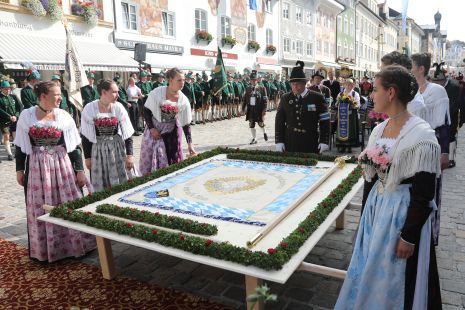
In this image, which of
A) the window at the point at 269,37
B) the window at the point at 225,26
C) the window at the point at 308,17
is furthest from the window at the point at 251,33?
the window at the point at 308,17

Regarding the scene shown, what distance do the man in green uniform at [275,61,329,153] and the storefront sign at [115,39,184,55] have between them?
13.0 meters

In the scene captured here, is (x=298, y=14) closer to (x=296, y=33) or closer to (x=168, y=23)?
(x=296, y=33)

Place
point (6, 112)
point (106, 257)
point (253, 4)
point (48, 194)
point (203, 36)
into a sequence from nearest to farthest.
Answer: point (106, 257), point (48, 194), point (6, 112), point (203, 36), point (253, 4)

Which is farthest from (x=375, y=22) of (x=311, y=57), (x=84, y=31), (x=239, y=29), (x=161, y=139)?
(x=161, y=139)

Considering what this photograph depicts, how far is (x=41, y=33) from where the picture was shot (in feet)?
45.7

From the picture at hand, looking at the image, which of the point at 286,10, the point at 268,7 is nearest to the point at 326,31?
the point at 286,10

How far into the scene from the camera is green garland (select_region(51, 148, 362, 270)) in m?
2.61

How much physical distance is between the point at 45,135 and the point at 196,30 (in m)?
18.2

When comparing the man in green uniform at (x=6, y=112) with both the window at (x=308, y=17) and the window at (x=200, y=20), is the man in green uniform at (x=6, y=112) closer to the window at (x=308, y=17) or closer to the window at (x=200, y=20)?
the window at (x=200, y=20)

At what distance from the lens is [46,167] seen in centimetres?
424

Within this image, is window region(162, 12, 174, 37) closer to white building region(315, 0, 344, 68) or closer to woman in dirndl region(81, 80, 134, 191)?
woman in dirndl region(81, 80, 134, 191)

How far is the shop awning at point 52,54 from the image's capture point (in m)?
12.1

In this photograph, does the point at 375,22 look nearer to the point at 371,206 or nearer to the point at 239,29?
the point at 239,29

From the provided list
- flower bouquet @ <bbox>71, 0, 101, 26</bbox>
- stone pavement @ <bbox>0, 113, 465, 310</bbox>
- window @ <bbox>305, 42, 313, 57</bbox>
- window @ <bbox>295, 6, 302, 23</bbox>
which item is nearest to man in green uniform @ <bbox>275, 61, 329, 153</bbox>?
stone pavement @ <bbox>0, 113, 465, 310</bbox>
